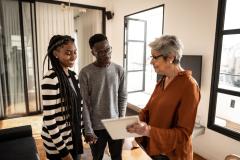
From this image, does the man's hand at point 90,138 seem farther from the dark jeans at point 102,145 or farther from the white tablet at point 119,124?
the white tablet at point 119,124

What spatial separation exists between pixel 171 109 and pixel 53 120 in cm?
70

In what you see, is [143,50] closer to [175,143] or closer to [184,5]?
[184,5]

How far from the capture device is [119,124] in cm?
99

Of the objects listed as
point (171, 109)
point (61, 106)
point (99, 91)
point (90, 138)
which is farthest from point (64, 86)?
point (171, 109)

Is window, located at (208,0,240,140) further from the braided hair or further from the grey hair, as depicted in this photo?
the braided hair

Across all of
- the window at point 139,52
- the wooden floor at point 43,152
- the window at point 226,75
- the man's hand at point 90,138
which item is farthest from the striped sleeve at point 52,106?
the window at point 139,52

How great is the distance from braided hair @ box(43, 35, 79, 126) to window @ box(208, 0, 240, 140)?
175cm

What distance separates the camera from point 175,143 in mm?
1024

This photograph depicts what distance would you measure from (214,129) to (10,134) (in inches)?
94.6

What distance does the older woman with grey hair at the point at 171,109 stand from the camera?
1.00m

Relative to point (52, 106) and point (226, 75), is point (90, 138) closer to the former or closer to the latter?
point (52, 106)

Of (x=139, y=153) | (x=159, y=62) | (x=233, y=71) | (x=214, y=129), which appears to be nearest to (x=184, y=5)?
(x=233, y=71)

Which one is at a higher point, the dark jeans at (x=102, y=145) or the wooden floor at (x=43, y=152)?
the dark jeans at (x=102, y=145)

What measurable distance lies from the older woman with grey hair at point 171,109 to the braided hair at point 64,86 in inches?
18.2
